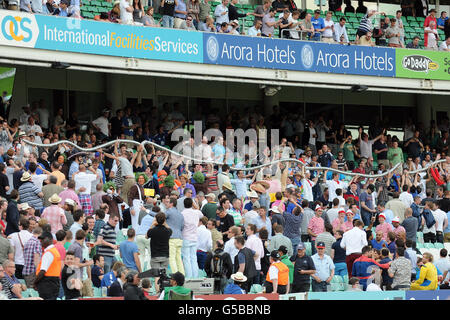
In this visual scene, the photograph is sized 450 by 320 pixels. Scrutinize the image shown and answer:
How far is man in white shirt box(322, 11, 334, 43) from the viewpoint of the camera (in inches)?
1072

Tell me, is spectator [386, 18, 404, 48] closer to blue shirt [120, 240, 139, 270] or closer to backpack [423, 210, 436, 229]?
backpack [423, 210, 436, 229]

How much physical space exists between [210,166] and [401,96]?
12.9 meters

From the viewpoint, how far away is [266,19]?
26.5 meters

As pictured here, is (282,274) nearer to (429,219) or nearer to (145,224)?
(145,224)

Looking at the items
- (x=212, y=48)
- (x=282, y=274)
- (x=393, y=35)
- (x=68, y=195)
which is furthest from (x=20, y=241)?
(x=393, y=35)

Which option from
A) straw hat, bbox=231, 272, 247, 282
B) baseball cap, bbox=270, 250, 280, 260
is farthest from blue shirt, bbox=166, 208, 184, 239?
baseball cap, bbox=270, 250, 280, 260

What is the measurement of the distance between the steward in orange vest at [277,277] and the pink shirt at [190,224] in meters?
1.49

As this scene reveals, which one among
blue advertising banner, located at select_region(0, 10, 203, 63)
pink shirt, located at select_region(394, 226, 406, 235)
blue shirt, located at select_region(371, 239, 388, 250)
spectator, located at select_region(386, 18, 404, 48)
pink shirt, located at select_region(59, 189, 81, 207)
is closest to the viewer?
pink shirt, located at select_region(59, 189, 81, 207)

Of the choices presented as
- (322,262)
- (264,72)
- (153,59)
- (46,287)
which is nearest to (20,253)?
(46,287)

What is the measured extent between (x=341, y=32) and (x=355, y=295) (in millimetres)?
13970

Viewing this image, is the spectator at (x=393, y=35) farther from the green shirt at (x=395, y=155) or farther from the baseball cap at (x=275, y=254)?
the baseball cap at (x=275, y=254)

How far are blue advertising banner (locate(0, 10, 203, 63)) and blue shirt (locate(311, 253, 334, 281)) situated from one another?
29.4 feet

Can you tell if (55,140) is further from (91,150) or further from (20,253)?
(20,253)

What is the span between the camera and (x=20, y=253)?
50.3ft
